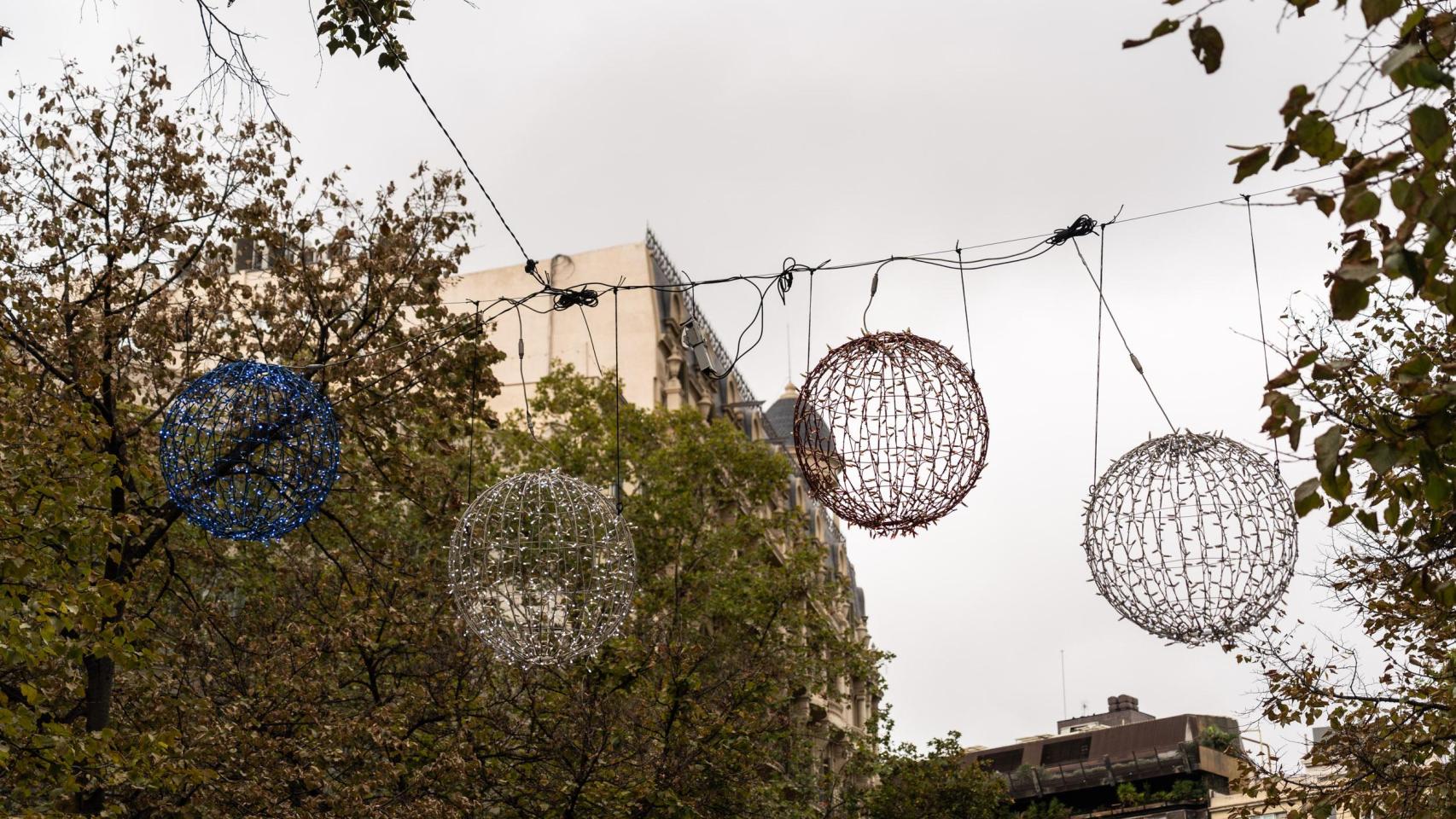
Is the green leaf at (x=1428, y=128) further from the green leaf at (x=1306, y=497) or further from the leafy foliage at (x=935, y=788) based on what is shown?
the leafy foliage at (x=935, y=788)

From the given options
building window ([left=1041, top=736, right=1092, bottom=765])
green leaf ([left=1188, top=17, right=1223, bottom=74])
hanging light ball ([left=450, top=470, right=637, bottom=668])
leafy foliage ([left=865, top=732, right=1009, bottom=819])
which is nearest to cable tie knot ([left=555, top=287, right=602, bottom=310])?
hanging light ball ([left=450, top=470, right=637, bottom=668])

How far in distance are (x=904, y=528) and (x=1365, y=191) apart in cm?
441

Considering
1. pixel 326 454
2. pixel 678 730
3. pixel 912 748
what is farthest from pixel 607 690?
pixel 912 748

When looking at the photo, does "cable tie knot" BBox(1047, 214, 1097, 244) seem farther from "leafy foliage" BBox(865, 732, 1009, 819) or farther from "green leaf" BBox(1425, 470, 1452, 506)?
"leafy foliage" BBox(865, 732, 1009, 819)

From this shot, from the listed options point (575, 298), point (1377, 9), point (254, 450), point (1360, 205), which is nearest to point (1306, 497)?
point (1360, 205)

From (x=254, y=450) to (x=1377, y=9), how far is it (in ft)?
22.2

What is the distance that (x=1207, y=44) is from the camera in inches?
Result: 196

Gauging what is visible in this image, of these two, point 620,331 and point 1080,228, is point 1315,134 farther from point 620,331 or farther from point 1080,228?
point 620,331

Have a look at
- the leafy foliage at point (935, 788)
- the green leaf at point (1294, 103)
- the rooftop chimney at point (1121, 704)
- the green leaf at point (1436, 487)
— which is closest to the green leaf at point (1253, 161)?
the green leaf at point (1294, 103)

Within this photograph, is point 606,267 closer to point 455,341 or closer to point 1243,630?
point 455,341

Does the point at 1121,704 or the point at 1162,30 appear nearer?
the point at 1162,30

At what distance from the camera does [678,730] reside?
20.2m

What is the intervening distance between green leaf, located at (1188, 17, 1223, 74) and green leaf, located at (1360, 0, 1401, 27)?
0.48 meters

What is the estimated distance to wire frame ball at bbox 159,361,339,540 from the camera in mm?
9234
